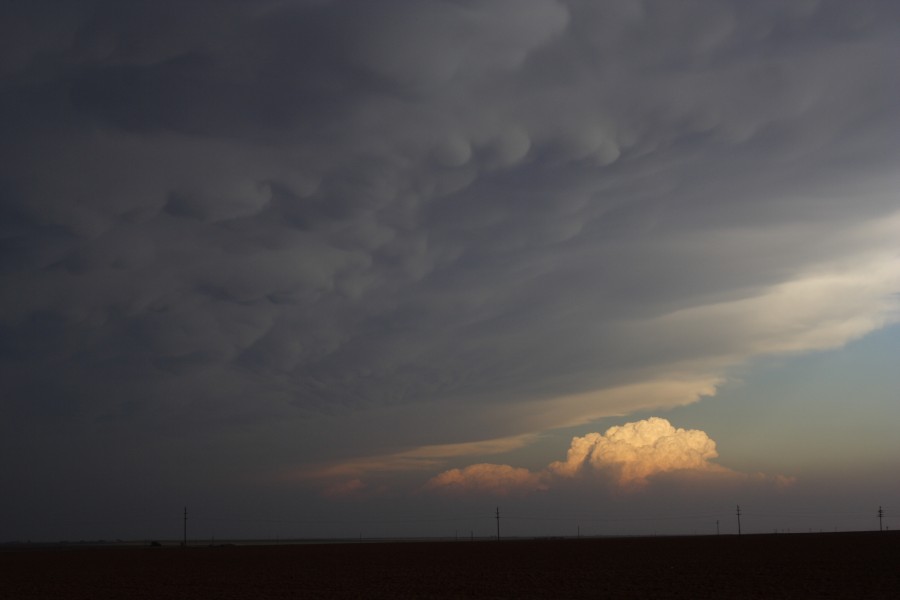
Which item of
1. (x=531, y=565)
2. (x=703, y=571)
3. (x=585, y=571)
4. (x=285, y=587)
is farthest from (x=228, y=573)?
(x=703, y=571)

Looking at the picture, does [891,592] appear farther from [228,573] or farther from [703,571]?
[228,573]

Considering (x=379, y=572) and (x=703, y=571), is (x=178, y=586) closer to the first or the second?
(x=379, y=572)

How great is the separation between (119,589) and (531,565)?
3553 centimetres

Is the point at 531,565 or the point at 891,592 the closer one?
the point at 891,592

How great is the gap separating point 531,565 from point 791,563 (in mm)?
22374

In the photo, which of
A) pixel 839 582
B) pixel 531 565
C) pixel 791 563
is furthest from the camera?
pixel 531 565

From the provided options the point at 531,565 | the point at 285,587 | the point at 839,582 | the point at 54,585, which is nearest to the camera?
the point at 839,582

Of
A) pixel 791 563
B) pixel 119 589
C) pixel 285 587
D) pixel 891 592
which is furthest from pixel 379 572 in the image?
pixel 891 592

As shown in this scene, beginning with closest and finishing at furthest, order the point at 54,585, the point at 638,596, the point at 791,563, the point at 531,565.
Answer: the point at 638,596 → the point at 54,585 → the point at 791,563 → the point at 531,565

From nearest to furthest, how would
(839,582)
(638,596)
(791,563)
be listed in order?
(638,596)
(839,582)
(791,563)

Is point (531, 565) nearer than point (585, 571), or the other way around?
point (585, 571)

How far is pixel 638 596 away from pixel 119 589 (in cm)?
3632

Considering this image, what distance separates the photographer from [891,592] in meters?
45.7

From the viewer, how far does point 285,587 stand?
56.3 meters
